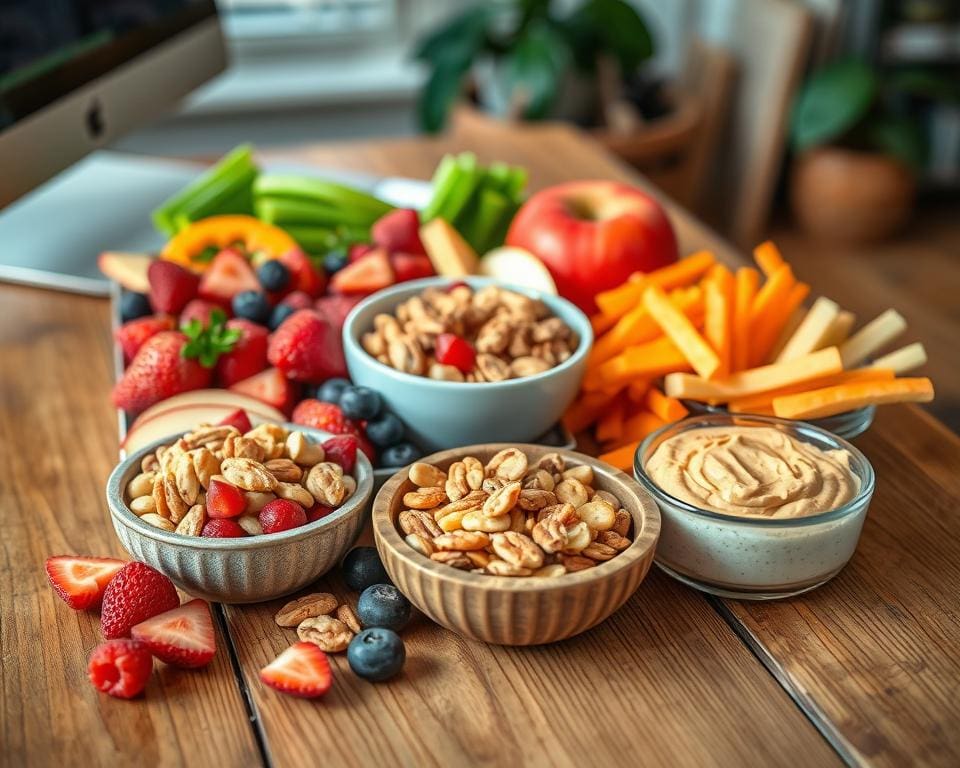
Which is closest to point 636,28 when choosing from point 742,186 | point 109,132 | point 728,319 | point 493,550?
point 742,186

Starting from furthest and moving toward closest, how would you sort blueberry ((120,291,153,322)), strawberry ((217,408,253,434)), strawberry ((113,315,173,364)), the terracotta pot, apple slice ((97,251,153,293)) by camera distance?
1. the terracotta pot
2. apple slice ((97,251,153,293))
3. blueberry ((120,291,153,322))
4. strawberry ((113,315,173,364))
5. strawberry ((217,408,253,434))

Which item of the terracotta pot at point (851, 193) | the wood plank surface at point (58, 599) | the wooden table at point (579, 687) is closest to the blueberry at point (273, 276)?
the wood plank surface at point (58, 599)

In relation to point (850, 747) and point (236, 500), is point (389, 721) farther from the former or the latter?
point (850, 747)

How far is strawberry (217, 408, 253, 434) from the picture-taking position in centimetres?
102

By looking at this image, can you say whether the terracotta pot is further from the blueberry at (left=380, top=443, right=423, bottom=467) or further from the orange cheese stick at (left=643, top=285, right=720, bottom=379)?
the blueberry at (left=380, top=443, right=423, bottom=467)

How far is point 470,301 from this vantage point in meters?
1.21

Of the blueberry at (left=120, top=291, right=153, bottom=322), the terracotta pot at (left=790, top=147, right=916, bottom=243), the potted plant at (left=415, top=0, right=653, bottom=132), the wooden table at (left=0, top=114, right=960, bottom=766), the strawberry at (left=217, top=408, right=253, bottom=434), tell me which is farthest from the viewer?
the terracotta pot at (left=790, top=147, right=916, bottom=243)

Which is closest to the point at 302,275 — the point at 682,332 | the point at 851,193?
the point at 682,332

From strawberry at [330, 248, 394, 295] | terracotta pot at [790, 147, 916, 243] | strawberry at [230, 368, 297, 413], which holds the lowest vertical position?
terracotta pot at [790, 147, 916, 243]

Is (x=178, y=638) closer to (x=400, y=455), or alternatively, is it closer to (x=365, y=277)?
(x=400, y=455)

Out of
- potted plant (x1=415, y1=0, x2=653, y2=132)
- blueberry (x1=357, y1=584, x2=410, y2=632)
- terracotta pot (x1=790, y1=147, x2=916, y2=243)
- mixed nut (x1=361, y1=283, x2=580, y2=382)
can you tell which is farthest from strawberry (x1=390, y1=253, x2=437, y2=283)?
terracotta pot (x1=790, y1=147, x2=916, y2=243)

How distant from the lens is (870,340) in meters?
1.21

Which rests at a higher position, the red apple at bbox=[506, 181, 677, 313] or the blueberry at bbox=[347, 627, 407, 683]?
the red apple at bbox=[506, 181, 677, 313]

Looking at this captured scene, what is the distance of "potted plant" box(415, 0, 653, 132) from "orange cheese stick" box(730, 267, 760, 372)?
1.72 m
